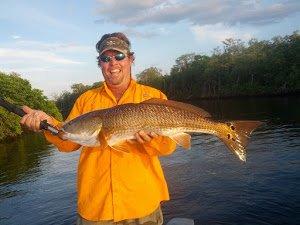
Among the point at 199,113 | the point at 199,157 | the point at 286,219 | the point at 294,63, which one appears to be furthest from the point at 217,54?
the point at 199,113

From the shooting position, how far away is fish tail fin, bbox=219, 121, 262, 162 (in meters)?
4.95

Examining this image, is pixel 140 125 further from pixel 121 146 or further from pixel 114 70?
pixel 114 70

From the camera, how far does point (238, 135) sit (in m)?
4.98

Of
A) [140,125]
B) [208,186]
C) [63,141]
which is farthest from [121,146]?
[208,186]

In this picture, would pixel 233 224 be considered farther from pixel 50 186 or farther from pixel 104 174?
Result: pixel 50 186

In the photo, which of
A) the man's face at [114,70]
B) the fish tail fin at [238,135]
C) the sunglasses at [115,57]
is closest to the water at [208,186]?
the fish tail fin at [238,135]

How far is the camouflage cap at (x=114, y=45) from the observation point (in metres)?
4.97

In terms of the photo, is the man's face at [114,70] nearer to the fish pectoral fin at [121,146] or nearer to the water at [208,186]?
the fish pectoral fin at [121,146]

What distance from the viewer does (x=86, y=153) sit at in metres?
4.82

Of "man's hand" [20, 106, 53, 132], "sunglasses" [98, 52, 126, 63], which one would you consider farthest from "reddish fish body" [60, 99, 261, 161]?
"sunglasses" [98, 52, 126, 63]

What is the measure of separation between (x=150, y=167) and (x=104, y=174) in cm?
61

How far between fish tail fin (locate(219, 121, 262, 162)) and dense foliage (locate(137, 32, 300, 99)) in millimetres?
77096

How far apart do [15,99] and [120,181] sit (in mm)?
57317

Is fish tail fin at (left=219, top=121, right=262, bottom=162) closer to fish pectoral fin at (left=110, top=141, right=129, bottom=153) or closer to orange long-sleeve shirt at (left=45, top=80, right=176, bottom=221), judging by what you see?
orange long-sleeve shirt at (left=45, top=80, right=176, bottom=221)
